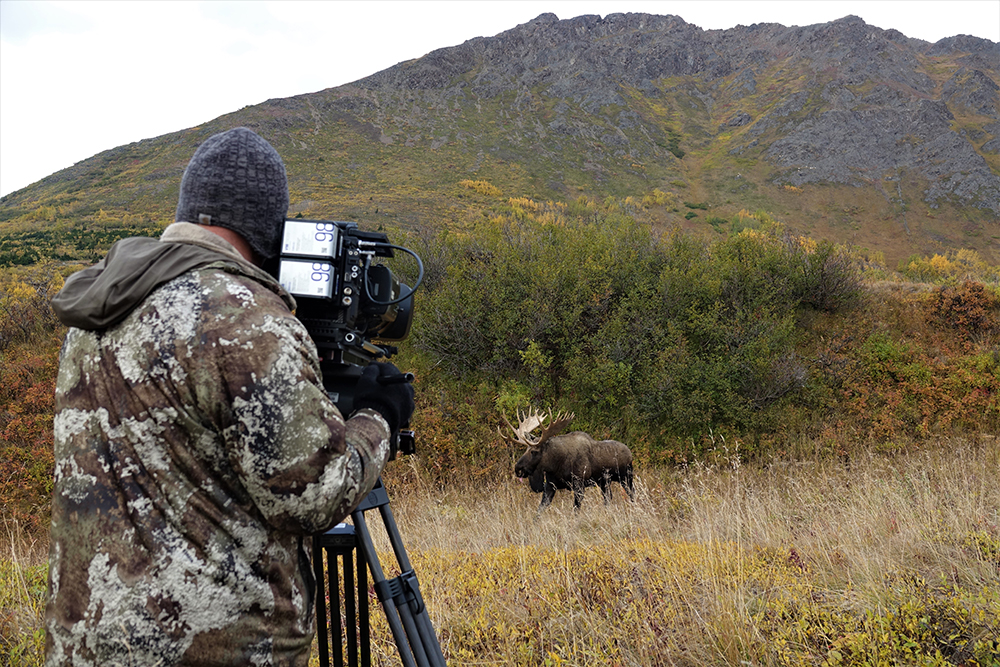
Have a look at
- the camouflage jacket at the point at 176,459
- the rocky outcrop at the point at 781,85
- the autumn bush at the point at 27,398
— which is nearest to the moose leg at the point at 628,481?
the camouflage jacket at the point at 176,459

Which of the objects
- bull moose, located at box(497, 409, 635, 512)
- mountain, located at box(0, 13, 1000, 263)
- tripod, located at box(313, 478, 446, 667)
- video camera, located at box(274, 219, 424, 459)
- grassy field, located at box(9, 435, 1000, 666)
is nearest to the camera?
video camera, located at box(274, 219, 424, 459)

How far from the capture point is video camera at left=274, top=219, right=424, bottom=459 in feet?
5.49

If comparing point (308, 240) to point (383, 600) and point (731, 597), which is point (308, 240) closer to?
point (383, 600)

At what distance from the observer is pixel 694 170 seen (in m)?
60.9

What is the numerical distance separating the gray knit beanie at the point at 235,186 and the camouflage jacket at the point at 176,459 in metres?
0.26

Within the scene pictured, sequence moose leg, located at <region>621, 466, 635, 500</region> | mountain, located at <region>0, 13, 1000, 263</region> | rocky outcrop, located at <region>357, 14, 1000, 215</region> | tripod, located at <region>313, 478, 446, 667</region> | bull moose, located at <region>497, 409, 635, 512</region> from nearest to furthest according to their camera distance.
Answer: tripod, located at <region>313, 478, 446, 667</region> < bull moose, located at <region>497, 409, 635, 512</region> < moose leg, located at <region>621, 466, 635, 500</region> < mountain, located at <region>0, 13, 1000, 263</region> < rocky outcrop, located at <region>357, 14, 1000, 215</region>

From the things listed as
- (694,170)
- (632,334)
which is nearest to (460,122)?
(694,170)

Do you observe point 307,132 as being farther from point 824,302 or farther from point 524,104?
point 824,302

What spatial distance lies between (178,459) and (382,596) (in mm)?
805

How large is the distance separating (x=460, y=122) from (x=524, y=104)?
12.9 m

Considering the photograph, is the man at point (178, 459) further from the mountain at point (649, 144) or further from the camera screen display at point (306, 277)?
the mountain at point (649, 144)

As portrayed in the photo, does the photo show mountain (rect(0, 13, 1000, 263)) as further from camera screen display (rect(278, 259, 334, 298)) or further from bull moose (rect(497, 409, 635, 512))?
camera screen display (rect(278, 259, 334, 298))

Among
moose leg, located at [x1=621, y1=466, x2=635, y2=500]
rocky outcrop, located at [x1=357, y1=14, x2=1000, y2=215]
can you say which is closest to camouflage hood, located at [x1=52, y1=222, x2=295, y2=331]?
moose leg, located at [x1=621, y1=466, x2=635, y2=500]

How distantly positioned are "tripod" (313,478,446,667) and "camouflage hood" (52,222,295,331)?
87 centimetres
